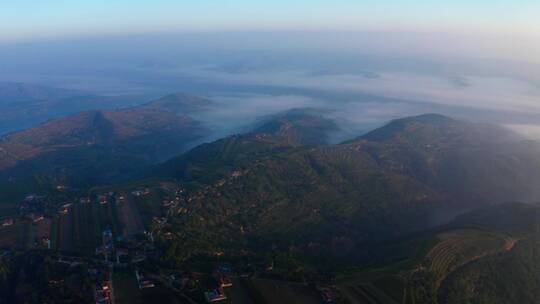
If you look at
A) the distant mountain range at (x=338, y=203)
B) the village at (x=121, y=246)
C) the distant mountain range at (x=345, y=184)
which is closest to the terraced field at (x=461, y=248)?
the distant mountain range at (x=338, y=203)

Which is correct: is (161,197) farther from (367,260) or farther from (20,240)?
(367,260)

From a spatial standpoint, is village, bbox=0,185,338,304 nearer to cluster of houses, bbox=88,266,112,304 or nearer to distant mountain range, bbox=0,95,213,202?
cluster of houses, bbox=88,266,112,304

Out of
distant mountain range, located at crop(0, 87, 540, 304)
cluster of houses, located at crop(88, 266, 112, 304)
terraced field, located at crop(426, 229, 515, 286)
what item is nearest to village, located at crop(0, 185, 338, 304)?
cluster of houses, located at crop(88, 266, 112, 304)

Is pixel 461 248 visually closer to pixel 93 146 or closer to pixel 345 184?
pixel 345 184

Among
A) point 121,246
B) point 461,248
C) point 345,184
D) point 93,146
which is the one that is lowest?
point 93,146

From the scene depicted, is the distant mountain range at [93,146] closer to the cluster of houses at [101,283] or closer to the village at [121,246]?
the village at [121,246]

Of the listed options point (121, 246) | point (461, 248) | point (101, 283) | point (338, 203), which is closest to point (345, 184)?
point (338, 203)

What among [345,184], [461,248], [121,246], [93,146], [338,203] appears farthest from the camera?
[93,146]

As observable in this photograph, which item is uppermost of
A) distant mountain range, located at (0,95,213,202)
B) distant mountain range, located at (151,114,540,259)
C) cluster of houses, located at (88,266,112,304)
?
cluster of houses, located at (88,266,112,304)

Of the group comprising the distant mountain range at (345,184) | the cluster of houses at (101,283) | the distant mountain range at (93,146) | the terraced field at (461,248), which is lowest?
the distant mountain range at (93,146)

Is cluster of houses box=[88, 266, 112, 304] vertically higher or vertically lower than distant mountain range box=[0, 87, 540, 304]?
higher

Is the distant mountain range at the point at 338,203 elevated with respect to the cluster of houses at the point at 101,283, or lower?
lower
